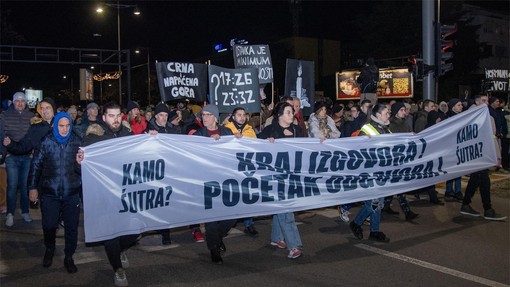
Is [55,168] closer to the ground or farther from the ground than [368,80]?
closer to the ground

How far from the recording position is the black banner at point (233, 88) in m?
8.55

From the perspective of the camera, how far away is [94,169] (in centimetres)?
532

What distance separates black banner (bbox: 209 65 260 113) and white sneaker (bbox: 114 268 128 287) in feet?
12.7

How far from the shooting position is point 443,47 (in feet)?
43.4

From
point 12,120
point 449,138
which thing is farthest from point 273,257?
point 12,120

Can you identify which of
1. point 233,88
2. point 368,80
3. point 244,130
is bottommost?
point 244,130

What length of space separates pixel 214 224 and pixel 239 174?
2.12ft

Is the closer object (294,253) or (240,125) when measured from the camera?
(294,253)

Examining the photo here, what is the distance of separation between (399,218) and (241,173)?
350cm

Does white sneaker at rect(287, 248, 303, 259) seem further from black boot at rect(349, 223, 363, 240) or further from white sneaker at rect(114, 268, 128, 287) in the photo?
white sneaker at rect(114, 268, 128, 287)

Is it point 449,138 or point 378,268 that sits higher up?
point 449,138

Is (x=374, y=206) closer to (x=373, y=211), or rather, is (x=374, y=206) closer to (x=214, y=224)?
Answer: (x=373, y=211)

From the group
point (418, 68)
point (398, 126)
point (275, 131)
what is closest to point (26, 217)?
point (275, 131)

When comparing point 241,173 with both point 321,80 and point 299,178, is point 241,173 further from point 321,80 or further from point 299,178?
point 321,80
